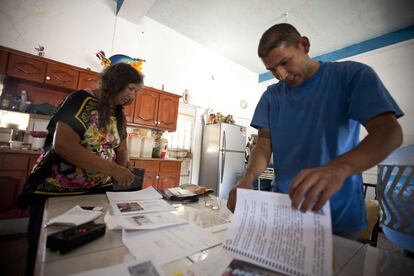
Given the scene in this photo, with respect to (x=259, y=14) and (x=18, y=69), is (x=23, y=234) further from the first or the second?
(x=259, y=14)

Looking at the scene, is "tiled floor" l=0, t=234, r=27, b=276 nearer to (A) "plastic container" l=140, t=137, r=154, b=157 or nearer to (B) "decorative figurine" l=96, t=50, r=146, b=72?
(A) "plastic container" l=140, t=137, r=154, b=157

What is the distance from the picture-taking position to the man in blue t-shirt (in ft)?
1.78

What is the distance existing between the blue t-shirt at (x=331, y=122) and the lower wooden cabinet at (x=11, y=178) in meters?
2.55

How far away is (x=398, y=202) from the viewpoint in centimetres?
67

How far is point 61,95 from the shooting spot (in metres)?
2.70

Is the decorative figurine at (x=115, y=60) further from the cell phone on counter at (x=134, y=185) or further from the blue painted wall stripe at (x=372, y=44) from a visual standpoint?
the blue painted wall stripe at (x=372, y=44)

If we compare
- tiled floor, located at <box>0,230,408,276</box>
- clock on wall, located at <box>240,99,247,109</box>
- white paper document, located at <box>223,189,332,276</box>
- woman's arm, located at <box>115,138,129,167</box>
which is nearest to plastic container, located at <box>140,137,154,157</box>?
tiled floor, located at <box>0,230,408,276</box>

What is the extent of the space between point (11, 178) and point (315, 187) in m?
2.79

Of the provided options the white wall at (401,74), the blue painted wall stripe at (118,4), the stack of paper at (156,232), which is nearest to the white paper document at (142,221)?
the stack of paper at (156,232)

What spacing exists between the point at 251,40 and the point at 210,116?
1685 mm

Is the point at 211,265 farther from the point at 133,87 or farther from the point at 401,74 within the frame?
the point at 401,74

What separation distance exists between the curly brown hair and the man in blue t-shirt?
71 centimetres

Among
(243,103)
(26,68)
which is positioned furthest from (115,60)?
(243,103)

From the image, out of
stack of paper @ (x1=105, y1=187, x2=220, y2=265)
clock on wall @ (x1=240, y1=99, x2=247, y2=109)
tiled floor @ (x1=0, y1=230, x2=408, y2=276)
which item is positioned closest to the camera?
stack of paper @ (x1=105, y1=187, x2=220, y2=265)
